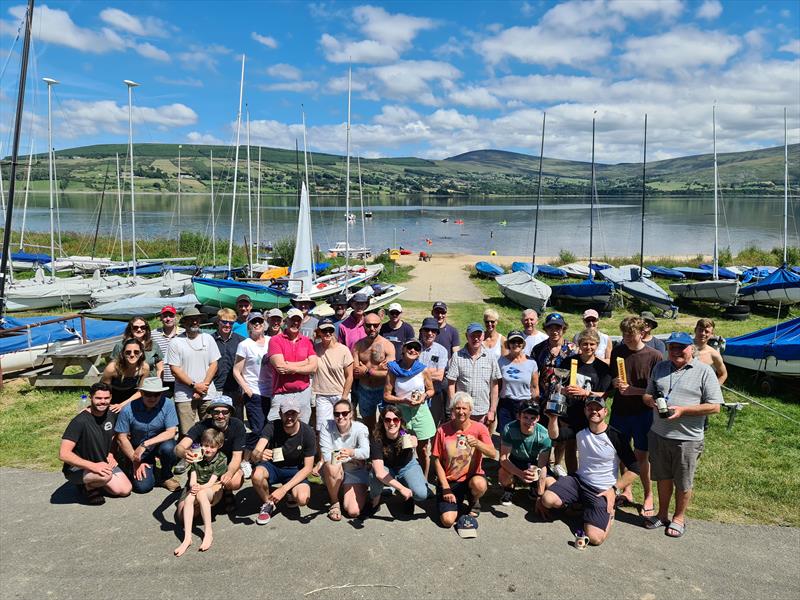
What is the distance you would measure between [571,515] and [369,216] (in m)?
74.5

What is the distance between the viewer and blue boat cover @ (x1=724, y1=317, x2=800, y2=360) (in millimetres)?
8617

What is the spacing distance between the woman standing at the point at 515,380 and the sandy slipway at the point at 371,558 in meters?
0.97

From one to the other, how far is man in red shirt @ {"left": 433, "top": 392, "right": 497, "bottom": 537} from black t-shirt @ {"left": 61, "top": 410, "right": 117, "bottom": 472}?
10.7 ft

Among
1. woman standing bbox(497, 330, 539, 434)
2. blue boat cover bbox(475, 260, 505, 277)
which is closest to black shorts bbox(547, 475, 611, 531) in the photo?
woman standing bbox(497, 330, 539, 434)

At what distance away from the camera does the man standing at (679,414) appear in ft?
14.4

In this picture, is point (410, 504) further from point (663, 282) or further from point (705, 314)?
point (663, 282)

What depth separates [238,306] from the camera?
277 inches

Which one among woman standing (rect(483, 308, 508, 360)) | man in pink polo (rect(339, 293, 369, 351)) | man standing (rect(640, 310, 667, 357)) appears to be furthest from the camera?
man in pink polo (rect(339, 293, 369, 351))

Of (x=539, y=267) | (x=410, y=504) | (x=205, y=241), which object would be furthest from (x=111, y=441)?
(x=205, y=241)

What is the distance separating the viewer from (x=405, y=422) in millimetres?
5055

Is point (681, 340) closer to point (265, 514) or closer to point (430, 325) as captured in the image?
point (430, 325)

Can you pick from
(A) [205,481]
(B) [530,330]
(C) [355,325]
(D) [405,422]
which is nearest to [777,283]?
(B) [530,330]

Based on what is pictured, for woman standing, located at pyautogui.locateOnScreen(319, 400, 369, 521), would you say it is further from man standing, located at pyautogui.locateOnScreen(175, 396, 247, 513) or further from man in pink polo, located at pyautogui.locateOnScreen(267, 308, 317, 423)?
man standing, located at pyautogui.locateOnScreen(175, 396, 247, 513)

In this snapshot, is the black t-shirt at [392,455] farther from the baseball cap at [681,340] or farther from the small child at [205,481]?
the baseball cap at [681,340]
